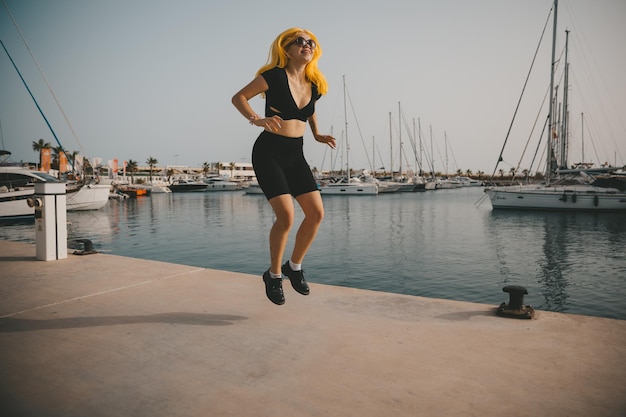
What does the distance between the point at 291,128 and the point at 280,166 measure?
12.6 inches

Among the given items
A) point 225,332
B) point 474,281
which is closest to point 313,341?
point 225,332

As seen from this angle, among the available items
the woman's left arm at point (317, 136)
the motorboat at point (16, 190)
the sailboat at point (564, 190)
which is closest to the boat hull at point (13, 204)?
the motorboat at point (16, 190)

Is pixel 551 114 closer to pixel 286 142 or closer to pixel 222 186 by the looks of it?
pixel 286 142

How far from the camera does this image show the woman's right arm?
9.71 ft

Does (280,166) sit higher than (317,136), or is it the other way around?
(317,136)

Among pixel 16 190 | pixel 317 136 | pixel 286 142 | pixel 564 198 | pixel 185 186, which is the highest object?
pixel 185 186

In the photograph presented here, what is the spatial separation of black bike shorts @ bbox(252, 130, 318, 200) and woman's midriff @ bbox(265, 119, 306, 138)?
33mm

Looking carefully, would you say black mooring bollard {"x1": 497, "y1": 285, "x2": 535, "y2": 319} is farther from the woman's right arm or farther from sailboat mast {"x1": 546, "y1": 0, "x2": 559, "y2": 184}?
sailboat mast {"x1": 546, "y1": 0, "x2": 559, "y2": 184}

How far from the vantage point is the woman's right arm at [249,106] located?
117 inches

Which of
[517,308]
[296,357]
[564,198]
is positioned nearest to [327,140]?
[296,357]

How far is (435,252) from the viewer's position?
664 inches

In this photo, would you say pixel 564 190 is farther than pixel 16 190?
Yes

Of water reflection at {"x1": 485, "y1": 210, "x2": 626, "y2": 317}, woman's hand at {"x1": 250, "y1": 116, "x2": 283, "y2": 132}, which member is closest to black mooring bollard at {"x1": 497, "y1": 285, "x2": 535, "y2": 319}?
woman's hand at {"x1": 250, "y1": 116, "x2": 283, "y2": 132}

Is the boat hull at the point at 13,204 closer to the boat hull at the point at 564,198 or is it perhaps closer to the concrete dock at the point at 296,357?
the concrete dock at the point at 296,357
